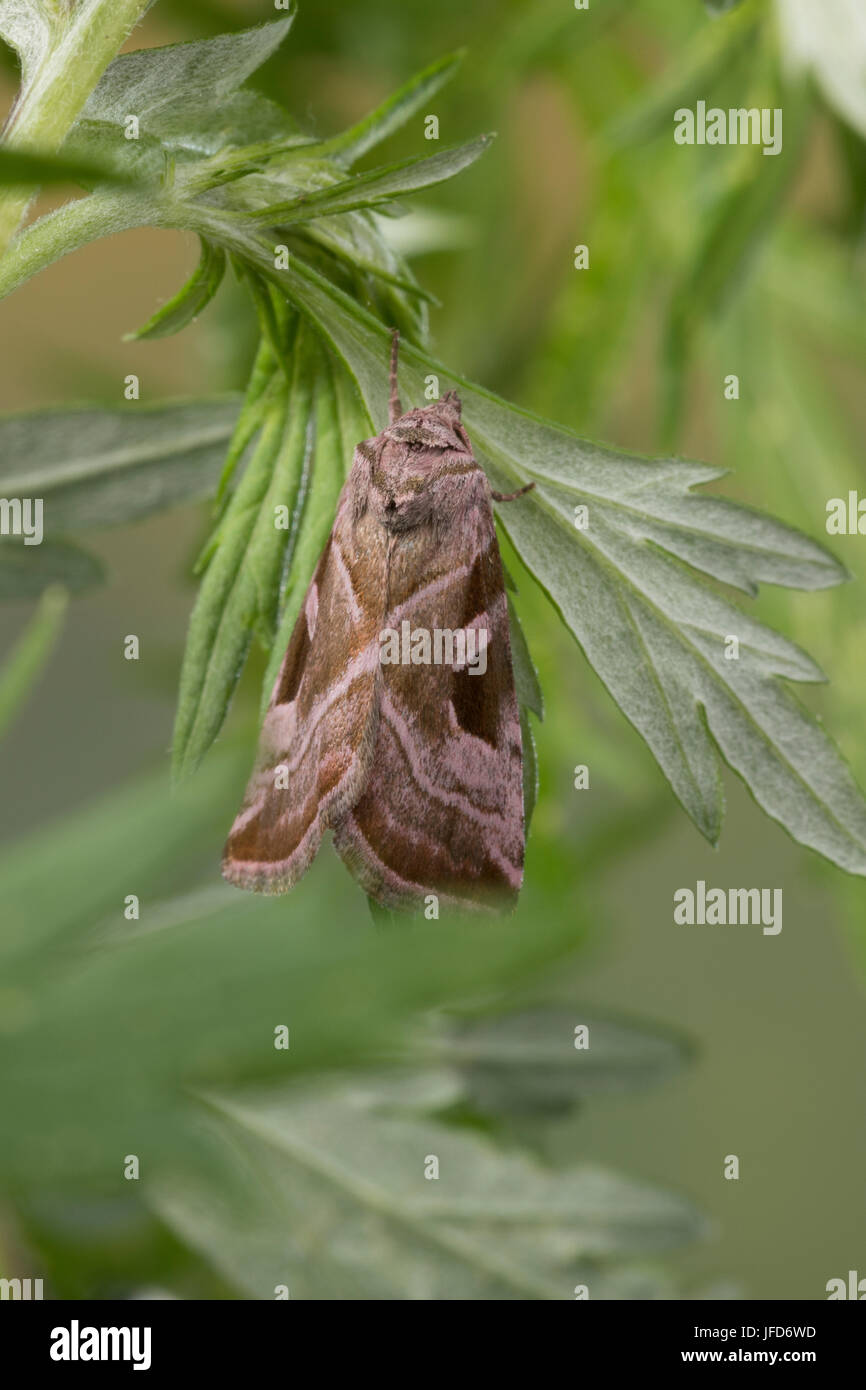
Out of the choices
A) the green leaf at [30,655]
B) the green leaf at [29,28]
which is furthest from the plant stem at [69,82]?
the green leaf at [30,655]

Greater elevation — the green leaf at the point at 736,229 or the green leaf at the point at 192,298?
the green leaf at the point at 736,229

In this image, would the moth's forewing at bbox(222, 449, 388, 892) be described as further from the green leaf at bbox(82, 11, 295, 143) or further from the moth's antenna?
the green leaf at bbox(82, 11, 295, 143)

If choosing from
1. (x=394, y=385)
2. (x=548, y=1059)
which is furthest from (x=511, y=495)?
(x=548, y=1059)

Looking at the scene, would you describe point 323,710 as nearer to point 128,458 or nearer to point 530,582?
point 128,458

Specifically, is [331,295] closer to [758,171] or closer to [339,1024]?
[339,1024]

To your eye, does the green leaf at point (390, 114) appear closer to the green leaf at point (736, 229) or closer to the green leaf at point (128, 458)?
the green leaf at point (128, 458)
